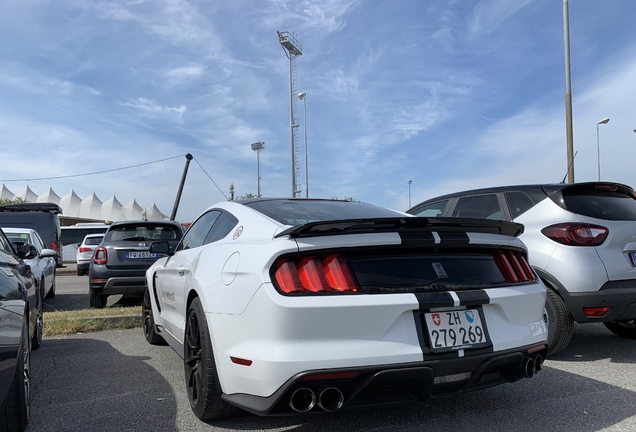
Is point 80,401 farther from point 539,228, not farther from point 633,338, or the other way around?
point 633,338

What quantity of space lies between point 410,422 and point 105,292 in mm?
6134

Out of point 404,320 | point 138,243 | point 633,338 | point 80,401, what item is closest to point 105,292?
point 138,243

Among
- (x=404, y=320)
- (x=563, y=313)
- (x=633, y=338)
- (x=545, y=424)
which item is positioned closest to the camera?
(x=404, y=320)

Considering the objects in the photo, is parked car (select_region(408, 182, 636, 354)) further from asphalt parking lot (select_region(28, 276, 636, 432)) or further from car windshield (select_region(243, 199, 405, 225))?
car windshield (select_region(243, 199, 405, 225))

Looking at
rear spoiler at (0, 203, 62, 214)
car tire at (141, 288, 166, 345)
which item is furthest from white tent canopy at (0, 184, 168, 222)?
car tire at (141, 288, 166, 345)

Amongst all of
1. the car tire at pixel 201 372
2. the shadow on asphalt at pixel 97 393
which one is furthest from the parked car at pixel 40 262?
the car tire at pixel 201 372

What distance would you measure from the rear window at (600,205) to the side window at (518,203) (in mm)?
384

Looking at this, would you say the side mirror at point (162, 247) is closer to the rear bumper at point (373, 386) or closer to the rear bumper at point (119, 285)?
the rear bumper at point (373, 386)

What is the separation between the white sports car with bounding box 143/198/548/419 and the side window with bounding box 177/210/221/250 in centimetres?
88

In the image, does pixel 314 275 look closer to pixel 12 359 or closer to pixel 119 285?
pixel 12 359

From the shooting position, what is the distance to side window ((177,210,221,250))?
3.94m

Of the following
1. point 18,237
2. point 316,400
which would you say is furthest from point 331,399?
point 18,237

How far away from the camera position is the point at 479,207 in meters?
5.55

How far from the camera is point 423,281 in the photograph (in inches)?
102
